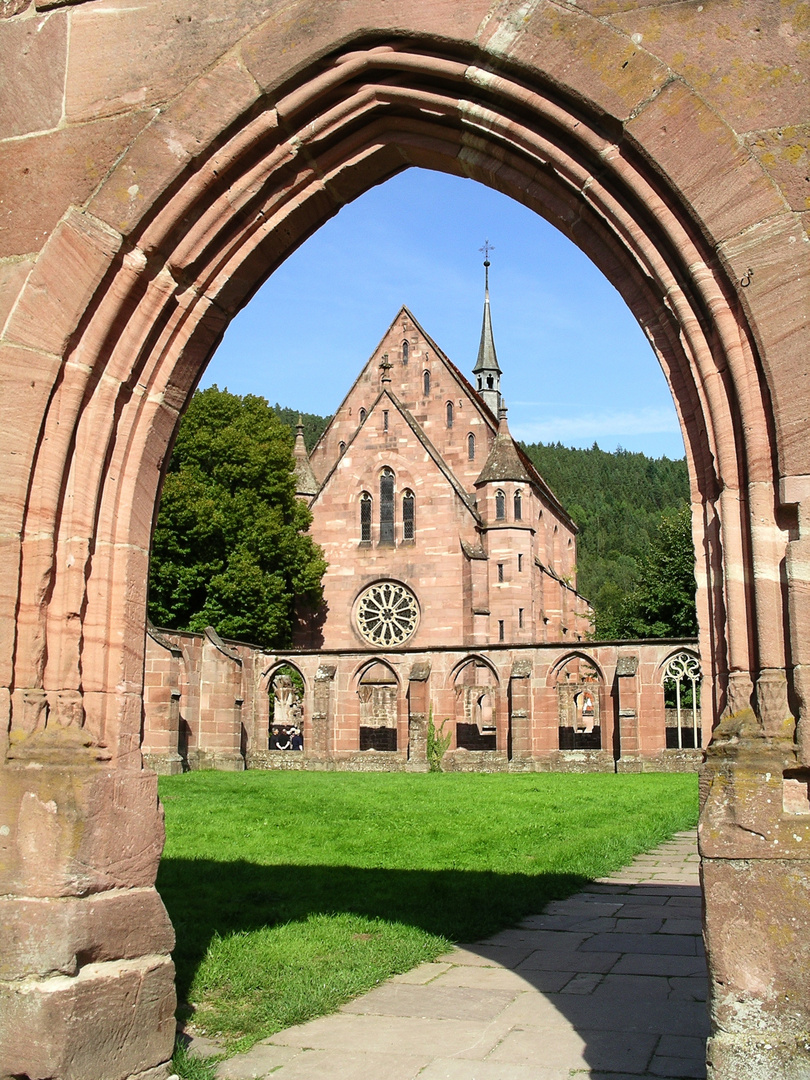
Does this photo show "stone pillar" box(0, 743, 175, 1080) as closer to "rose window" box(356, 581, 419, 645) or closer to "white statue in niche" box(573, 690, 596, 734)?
"rose window" box(356, 581, 419, 645)

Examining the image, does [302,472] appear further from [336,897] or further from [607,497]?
[607,497]

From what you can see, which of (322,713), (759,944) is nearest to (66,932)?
(759,944)

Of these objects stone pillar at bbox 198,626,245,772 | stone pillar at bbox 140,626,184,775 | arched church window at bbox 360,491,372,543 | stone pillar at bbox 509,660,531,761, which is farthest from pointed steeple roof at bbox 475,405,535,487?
stone pillar at bbox 140,626,184,775

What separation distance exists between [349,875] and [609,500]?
9016 cm

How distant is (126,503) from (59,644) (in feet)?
2.12

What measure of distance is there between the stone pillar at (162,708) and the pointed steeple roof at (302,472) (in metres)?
13.9

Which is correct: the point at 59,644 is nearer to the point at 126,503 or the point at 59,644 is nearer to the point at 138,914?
the point at 126,503

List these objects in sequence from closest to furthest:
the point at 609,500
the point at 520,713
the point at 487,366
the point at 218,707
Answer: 1. the point at 218,707
2. the point at 520,713
3. the point at 487,366
4. the point at 609,500

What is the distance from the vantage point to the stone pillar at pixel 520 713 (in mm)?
24422

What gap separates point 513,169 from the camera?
4312 millimetres

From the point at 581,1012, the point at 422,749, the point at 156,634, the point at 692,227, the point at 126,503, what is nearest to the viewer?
the point at 692,227

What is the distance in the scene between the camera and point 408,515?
1351 inches

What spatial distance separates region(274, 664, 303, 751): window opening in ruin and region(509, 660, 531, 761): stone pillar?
5828 millimetres

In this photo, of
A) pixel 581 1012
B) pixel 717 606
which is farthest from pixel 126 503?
pixel 581 1012
